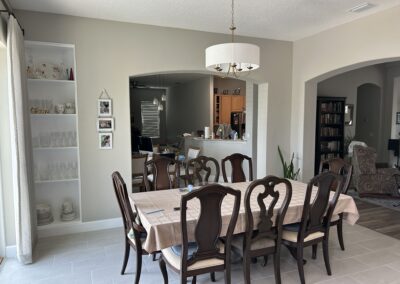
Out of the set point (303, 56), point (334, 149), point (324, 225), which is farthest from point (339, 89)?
point (324, 225)

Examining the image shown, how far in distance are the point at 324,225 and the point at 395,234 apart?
175 cm

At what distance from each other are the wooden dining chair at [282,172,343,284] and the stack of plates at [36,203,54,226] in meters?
3.06

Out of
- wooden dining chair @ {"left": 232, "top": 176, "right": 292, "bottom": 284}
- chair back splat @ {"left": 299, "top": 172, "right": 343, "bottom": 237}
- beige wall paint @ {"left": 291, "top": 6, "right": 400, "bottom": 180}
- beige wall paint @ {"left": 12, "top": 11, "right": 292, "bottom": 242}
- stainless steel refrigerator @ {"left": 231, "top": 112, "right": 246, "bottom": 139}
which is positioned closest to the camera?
wooden dining chair @ {"left": 232, "top": 176, "right": 292, "bottom": 284}

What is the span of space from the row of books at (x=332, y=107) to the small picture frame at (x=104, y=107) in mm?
5230

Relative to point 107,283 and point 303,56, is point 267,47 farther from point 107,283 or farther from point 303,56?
point 107,283

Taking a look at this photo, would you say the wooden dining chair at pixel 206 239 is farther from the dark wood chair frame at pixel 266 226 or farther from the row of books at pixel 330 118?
the row of books at pixel 330 118

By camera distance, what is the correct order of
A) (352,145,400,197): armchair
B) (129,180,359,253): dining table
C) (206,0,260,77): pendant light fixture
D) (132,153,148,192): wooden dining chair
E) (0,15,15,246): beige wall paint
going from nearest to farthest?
(129,180,359,253): dining table, (206,0,260,77): pendant light fixture, (0,15,15,246): beige wall paint, (132,153,148,192): wooden dining chair, (352,145,400,197): armchair

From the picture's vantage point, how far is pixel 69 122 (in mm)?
4035

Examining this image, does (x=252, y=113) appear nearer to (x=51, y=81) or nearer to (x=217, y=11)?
(x=217, y=11)

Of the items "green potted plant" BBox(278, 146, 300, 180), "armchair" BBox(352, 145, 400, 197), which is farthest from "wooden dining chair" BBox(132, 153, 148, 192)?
"armchair" BBox(352, 145, 400, 197)

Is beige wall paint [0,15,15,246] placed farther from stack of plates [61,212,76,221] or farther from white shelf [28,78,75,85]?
stack of plates [61,212,76,221]

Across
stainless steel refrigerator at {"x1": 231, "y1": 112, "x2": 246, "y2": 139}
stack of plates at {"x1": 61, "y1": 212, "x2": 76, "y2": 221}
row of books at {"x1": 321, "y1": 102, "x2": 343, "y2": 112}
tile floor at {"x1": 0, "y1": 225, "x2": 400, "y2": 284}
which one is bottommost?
tile floor at {"x1": 0, "y1": 225, "x2": 400, "y2": 284}

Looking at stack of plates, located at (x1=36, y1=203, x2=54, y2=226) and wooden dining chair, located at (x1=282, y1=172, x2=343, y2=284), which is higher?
wooden dining chair, located at (x1=282, y1=172, x2=343, y2=284)

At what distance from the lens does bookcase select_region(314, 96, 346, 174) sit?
7.11 metres
